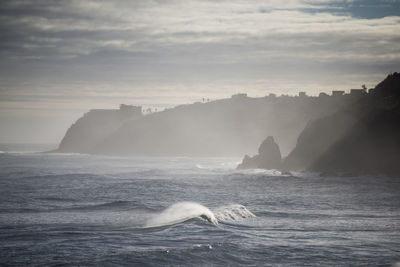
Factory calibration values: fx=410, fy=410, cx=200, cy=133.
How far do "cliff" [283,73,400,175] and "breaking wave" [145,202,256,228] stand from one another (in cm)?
Answer: 4675

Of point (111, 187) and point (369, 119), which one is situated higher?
point (369, 119)

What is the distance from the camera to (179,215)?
36719 millimetres

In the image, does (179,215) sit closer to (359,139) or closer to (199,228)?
(199,228)

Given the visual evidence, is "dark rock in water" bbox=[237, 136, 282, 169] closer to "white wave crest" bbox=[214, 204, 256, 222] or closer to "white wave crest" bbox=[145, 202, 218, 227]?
"white wave crest" bbox=[214, 204, 256, 222]

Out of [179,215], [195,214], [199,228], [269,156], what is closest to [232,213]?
[195,214]

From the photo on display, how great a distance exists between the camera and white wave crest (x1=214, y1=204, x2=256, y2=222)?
116 feet

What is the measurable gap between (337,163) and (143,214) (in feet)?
191

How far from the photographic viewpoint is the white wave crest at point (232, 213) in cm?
3524

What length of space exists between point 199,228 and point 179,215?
6.53 meters

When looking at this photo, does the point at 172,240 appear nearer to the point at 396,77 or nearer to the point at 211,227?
the point at 211,227

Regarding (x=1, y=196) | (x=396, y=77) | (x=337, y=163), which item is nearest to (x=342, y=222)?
(x=1, y=196)

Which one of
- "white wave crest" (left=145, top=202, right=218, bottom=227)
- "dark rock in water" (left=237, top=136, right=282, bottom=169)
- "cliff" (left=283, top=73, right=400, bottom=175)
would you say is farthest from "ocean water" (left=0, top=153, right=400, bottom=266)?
"dark rock in water" (left=237, top=136, right=282, bottom=169)

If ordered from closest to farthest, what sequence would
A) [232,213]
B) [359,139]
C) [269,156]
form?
[232,213], [359,139], [269,156]

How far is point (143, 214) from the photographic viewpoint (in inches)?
1492
